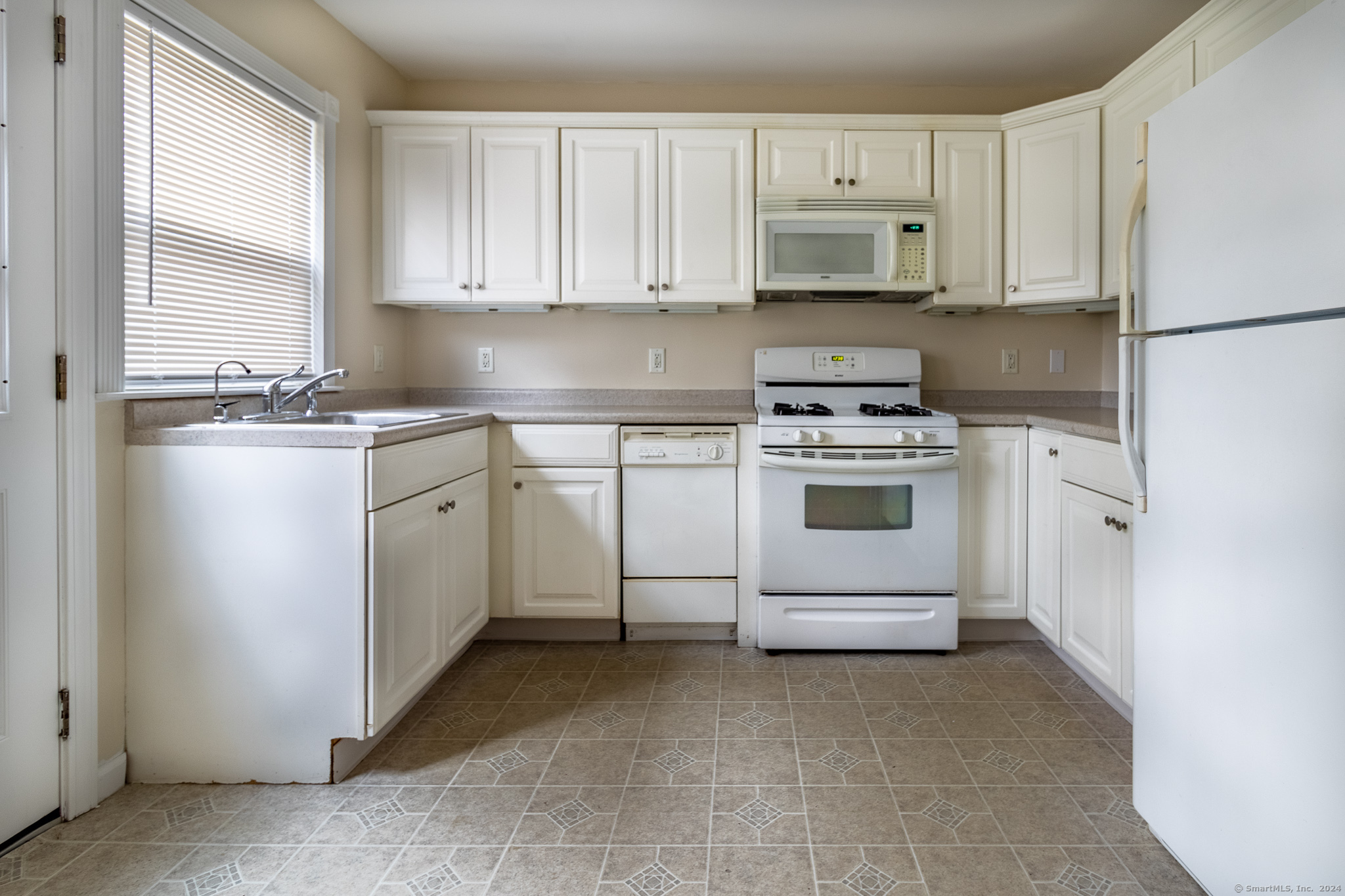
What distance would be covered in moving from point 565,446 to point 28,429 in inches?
61.2

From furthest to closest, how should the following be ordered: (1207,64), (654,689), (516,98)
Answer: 1. (516,98)
2. (654,689)
3. (1207,64)

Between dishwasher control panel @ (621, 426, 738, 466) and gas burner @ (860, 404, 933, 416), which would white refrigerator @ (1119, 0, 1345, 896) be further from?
dishwasher control panel @ (621, 426, 738, 466)

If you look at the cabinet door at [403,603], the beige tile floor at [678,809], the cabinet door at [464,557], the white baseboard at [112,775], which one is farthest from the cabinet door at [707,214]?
the white baseboard at [112,775]

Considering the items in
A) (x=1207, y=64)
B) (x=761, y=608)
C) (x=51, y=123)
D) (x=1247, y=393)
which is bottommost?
(x=761, y=608)

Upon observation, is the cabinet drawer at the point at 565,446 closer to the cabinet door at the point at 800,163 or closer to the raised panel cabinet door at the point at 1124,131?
the cabinet door at the point at 800,163

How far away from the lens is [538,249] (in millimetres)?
2994

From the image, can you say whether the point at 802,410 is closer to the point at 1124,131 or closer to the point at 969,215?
the point at 969,215

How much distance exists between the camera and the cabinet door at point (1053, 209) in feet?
9.02

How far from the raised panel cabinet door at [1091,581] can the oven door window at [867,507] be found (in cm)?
52

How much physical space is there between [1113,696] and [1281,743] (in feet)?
3.76

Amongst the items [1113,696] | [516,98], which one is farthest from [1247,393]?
[516,98]

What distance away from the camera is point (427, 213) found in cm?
300

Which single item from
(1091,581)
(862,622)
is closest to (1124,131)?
(1091,581)

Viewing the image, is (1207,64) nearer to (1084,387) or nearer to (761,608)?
(1084,387)
